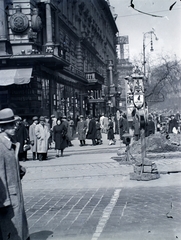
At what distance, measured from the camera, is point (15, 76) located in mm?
21797

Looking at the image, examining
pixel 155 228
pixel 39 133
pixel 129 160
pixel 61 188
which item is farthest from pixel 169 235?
pixel 39 133

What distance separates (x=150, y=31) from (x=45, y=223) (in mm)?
30906

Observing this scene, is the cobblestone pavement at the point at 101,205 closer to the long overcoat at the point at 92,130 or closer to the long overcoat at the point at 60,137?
the long overcoat at the point at 60,137

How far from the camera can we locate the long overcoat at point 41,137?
14.7m

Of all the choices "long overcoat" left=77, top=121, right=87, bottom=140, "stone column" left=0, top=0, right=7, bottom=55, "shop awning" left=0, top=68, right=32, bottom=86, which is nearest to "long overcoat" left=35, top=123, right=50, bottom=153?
"long overcoat" left=77, top=121, right=87, bottom=140

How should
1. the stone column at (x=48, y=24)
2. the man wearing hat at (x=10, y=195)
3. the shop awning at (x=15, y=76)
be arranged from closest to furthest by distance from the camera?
the man wearing hat at (x=10, y=195) → the shop awning at (x=15, y=76) → the stone column at (x=48, y=24)

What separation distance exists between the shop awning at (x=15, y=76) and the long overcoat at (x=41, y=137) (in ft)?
23.1

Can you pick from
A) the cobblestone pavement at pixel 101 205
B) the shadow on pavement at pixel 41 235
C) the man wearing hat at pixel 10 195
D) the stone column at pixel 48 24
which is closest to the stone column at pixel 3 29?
the stone column at pixel 48 24

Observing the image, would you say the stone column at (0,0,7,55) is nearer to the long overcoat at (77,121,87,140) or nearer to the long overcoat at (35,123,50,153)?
the long overcoat at (77,121,87,140)

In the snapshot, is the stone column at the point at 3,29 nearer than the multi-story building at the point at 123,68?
Yes

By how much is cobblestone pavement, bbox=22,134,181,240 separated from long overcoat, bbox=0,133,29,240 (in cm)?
130

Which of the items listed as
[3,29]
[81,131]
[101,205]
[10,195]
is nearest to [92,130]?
[81,131]

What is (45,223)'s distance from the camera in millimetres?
6129

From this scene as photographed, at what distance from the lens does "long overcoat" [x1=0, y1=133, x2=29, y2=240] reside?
4102 mm
